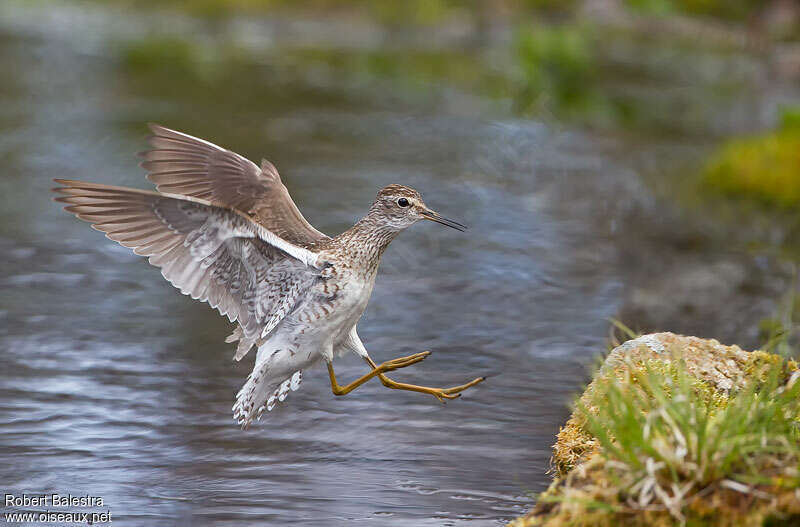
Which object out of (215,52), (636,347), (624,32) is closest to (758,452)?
(636,347)

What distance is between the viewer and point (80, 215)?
21.4 feet

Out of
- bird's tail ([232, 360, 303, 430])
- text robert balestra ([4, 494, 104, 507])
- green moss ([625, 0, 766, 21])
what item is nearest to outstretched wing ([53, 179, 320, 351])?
bird's tail ([232, 360, 303, 430])

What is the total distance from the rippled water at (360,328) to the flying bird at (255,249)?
701mm

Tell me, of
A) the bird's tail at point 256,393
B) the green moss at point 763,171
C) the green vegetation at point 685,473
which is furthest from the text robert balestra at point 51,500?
the green moss at point 763,171

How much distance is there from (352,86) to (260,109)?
339cm

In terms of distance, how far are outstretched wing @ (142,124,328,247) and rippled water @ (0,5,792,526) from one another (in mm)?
1653

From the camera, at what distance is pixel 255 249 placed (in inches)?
257

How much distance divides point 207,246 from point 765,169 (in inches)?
424

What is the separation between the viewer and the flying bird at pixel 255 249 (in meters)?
6.46

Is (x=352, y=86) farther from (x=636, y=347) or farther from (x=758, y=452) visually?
(x=758, y=452)

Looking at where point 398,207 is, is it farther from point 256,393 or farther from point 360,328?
point 360,328

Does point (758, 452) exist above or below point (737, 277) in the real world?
above

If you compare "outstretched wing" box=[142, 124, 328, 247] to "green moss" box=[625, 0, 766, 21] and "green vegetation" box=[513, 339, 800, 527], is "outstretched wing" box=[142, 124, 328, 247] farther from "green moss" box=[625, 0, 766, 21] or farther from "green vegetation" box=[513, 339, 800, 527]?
"green moss" box=[625, 0, 766, 21]

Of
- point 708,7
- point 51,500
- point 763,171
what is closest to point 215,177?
point 51,500
